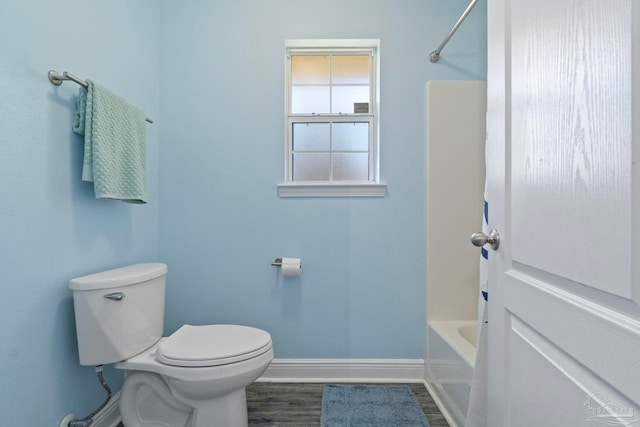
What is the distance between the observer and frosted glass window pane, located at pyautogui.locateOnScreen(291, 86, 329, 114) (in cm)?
203

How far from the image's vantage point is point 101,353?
49.4 inches

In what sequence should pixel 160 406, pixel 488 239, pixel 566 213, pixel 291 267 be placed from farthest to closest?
pixel 291 267 < pixel 160 406 < pixel 488 239 < pixel 566 213

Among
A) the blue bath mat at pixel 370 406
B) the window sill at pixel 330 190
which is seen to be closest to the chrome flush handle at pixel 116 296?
the window sill at pixel 330 190

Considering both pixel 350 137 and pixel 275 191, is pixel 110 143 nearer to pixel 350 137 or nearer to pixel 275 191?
pixel 275 191

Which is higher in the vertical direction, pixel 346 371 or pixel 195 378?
pixel 195 378

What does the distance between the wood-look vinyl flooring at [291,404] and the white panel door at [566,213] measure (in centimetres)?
88

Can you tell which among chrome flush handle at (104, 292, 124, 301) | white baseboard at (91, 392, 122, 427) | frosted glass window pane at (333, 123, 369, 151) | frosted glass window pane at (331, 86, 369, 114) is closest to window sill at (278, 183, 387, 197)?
frosted glass window pane at (333, 123, 369, 151)

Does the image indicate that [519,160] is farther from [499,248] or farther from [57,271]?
[57,271]

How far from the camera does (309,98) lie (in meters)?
2.04

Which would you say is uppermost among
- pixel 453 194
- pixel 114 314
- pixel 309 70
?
pixel 309 70

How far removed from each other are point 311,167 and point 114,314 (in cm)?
126

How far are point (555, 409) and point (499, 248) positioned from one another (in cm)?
37

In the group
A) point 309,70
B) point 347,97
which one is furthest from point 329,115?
point 309,70

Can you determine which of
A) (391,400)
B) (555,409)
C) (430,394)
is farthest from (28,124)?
(430,394)
